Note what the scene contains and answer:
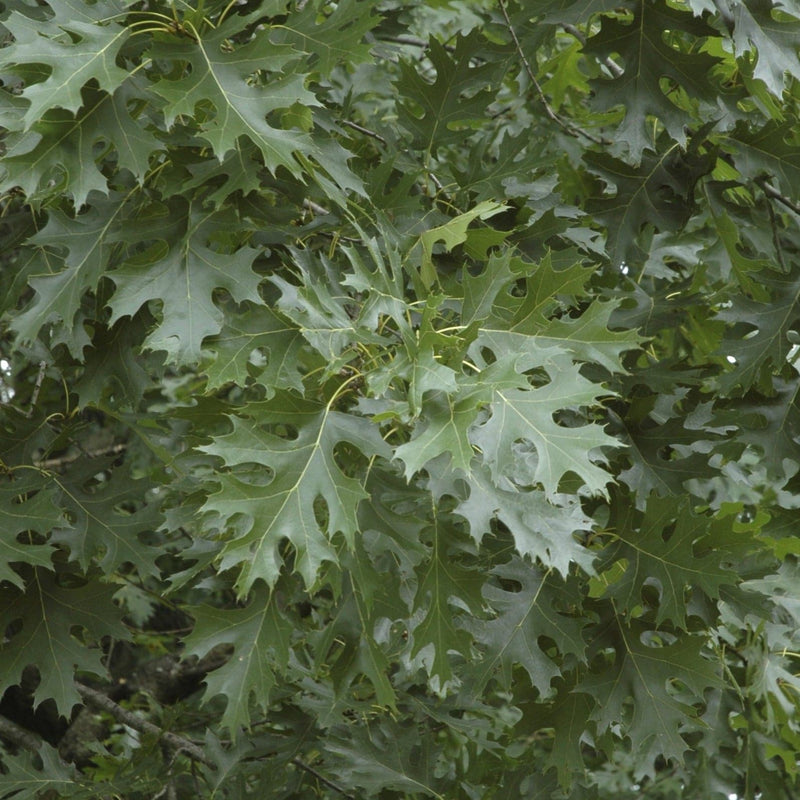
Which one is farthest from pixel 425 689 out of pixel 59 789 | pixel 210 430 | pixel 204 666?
pixel 210 430

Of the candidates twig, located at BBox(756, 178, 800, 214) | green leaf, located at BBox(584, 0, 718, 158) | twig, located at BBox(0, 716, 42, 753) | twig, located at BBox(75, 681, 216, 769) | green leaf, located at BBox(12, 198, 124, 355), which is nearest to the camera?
green leaf, located at BBox(12, 198, 124, 355)

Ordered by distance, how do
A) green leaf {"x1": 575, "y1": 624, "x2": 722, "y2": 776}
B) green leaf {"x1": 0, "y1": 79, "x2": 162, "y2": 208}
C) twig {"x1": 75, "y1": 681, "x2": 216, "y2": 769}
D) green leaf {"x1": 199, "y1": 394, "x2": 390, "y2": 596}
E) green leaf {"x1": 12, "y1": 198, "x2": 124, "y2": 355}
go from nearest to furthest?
green leaf {"x1": 199, "y1": 394, "x2": 390, "y2": 596} < green leaf {"x1": 0, "y1": 79, "x2": 162, "y2": 208} < green leaf {"x1": 12, "y1": 198, "x2": 124, "y2": 355} < green leaf {"x1": 575, "y1": 624, "x2": 722, "y2": 776} < twig {"x1": 75, "y1": 681, "x2": 216, "y2": 769}

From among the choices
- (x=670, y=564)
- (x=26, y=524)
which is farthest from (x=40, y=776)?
(x=670, y=564)

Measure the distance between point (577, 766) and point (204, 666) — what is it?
1.53 meters

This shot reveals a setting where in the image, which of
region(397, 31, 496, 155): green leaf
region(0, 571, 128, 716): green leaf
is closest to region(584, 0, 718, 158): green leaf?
region(397, 31, 496, 155): green leaf

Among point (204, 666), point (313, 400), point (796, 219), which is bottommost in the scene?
point (204, 666)

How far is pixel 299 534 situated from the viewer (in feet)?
5.55

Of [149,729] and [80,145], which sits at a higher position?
[80,145]

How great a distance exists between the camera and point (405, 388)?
1.79 metres

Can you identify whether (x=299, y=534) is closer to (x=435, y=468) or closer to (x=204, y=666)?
(x=435, y=468)

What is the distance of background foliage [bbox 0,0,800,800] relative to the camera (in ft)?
5.84

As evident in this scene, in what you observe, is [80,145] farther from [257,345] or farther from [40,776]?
[40,776]

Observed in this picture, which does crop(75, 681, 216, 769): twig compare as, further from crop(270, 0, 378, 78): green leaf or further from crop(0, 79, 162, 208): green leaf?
crop(270, 0, 378, 78): green leaf

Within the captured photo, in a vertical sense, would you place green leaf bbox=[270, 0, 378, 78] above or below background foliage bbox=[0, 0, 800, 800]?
above
